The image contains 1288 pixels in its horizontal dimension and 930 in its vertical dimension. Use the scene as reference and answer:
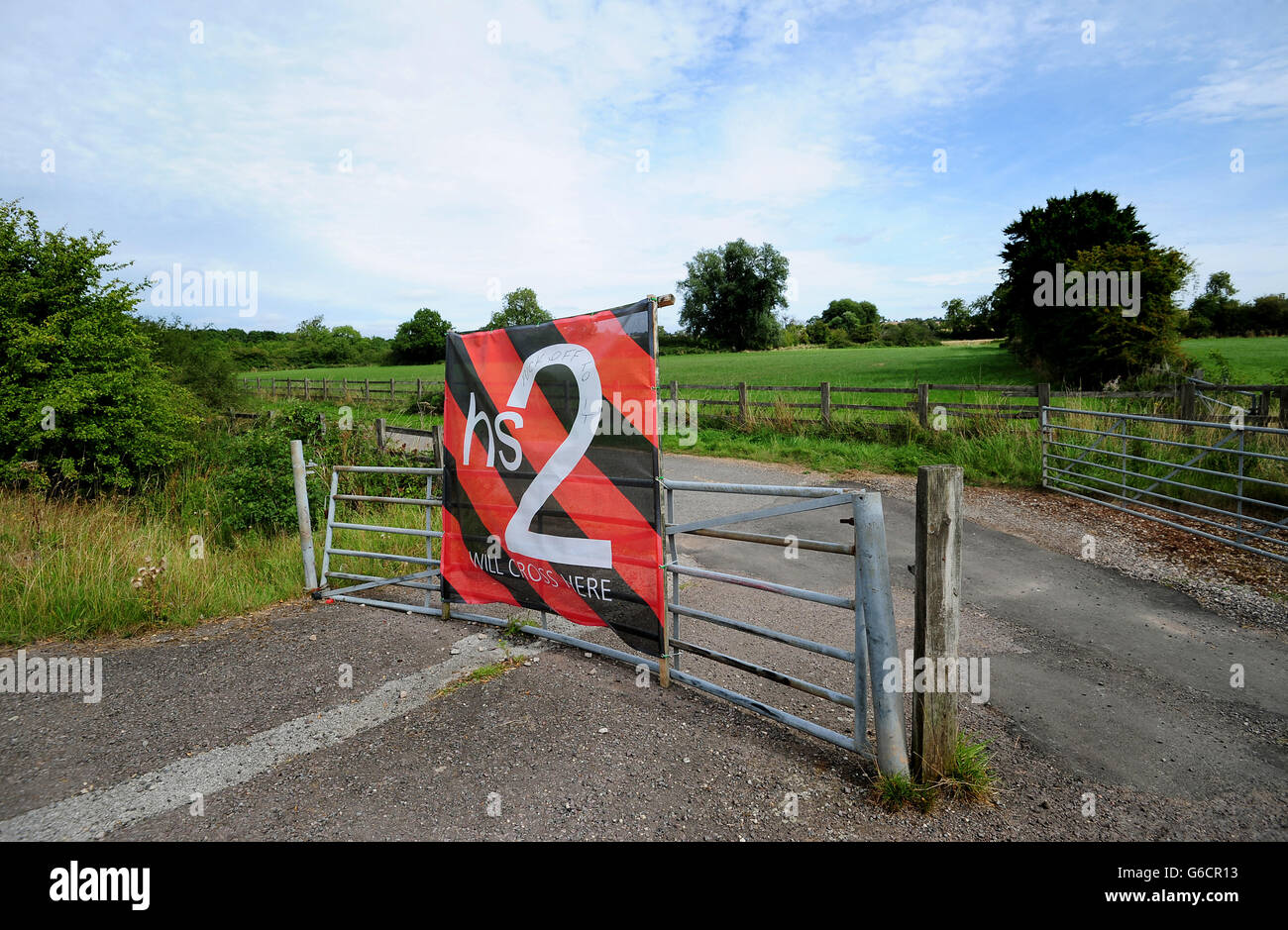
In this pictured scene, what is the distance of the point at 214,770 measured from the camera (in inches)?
127

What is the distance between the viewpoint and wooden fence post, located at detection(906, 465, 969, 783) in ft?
9.34

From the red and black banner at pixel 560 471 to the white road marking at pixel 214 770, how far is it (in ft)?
2.95

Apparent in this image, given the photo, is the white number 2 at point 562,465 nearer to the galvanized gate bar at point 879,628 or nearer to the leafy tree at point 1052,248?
the galvanized gate bar at point 879,628

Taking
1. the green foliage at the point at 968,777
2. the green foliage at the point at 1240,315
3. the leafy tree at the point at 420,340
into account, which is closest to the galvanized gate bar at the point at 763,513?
the green foliage at the point at 968,777

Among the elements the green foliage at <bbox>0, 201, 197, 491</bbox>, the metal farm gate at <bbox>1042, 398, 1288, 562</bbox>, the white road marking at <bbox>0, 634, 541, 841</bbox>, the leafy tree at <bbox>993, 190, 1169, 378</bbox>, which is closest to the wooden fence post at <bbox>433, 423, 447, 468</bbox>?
the white road marking at <bbox>0, 634, 541, 841</bbox>

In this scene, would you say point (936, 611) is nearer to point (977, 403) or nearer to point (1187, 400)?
point (1187, 400)

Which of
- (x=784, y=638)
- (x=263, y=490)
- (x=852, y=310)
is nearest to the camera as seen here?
(x=784, y=638)

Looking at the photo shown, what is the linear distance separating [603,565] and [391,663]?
1.70 meters

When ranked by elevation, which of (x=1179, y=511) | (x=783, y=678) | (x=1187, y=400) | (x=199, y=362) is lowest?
(x=783, y=678)

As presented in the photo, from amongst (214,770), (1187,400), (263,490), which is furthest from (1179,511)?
(263,490)

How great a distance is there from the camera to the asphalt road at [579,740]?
278cm

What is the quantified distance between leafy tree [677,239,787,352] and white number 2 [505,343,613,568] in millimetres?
73771

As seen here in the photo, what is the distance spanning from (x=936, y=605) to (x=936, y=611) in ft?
0.08
